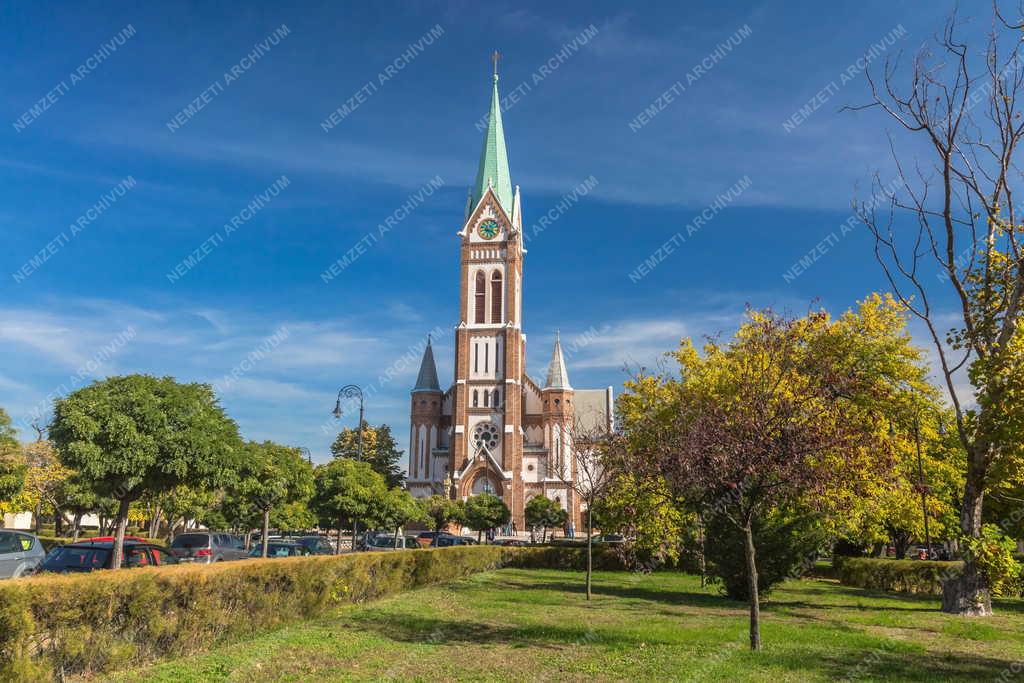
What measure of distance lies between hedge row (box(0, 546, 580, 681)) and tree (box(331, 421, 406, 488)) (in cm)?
7119

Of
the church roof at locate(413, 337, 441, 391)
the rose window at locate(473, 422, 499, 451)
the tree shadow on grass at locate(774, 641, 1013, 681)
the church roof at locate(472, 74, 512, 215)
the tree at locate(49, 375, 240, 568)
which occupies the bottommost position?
the tree shadow on grass at locate(774, 641, 1013, 681)

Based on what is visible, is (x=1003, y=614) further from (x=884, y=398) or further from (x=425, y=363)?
(x=425, y=363)

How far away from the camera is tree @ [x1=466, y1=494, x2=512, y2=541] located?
1914 inches

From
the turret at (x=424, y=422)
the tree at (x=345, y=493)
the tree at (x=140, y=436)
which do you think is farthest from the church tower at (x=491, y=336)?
the tree at (x=140, y=436)

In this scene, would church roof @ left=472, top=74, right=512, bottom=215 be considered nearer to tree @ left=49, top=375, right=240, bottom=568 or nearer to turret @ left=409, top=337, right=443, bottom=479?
turret @ left=409, top=337, right=443, bottom=479

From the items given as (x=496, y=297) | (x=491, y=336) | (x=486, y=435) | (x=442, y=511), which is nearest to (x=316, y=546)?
(x=442, y=511)

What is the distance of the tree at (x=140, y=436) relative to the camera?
17.9 meters

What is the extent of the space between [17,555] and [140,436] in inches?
140

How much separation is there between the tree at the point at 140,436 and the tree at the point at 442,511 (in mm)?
Answer: 31777

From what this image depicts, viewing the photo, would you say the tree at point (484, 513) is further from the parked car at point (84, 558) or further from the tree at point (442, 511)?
the parked car at point (84, 558)

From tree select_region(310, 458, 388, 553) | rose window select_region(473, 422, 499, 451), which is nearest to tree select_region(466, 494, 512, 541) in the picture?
tree select_region(310, 458, 388, 553)

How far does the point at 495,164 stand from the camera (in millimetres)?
76000

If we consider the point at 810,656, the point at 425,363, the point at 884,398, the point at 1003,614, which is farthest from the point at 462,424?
the point at 810,656

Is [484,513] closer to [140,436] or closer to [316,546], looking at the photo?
[316,546]
